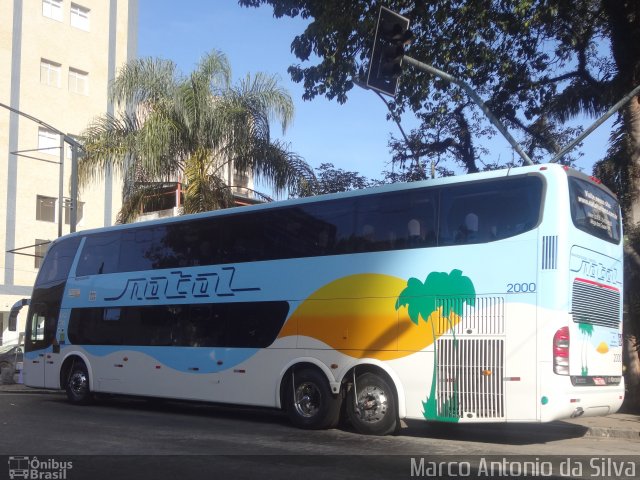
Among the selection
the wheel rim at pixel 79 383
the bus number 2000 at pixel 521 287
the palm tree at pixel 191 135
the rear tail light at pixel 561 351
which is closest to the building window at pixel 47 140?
the palm tree at pixel 191 135

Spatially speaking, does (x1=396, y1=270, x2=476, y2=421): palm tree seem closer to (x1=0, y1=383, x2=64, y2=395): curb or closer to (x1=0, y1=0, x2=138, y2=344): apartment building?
(x1=0, y1=383, x2=64, y2=395): curb

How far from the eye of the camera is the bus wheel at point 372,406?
39.5 ft

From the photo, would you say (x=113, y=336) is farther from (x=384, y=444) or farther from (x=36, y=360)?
(x=384, y=444)

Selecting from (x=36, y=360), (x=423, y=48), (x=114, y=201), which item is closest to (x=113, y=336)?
(x=36, y=360)

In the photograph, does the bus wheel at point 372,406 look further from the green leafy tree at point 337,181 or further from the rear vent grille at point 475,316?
the green leafy tree at point 337,181

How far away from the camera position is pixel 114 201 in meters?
39.3

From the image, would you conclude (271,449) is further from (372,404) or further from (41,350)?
(41,350)

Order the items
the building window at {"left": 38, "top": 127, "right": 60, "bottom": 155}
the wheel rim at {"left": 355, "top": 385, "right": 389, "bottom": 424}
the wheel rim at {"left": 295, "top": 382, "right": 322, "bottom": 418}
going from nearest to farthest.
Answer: the wheel rim at {"left": 355, "top": 385, "right": 389, "bottom": 424} < the wheel rim at {"left": 295, "top": 382, "right": 322, "bottom": 418} < the building window at {"left": 38, "top": 127, "right": 60, "bottom": 155}

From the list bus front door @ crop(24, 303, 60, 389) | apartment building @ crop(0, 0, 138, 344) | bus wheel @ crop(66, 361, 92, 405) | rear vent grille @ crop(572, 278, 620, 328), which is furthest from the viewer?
apartment building @ crop(0, 0, 138, 344)

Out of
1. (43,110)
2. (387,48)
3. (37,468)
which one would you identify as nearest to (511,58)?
(387,48)

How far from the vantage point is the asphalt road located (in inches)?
343

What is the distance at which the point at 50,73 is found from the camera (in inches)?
1448

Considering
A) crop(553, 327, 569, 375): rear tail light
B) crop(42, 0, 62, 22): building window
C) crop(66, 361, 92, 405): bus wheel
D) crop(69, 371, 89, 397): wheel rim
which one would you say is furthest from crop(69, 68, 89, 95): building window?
crop(553, 327, 569, 375): rear tail light

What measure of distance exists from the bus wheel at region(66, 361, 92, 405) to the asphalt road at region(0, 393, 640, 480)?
225 centimetres
